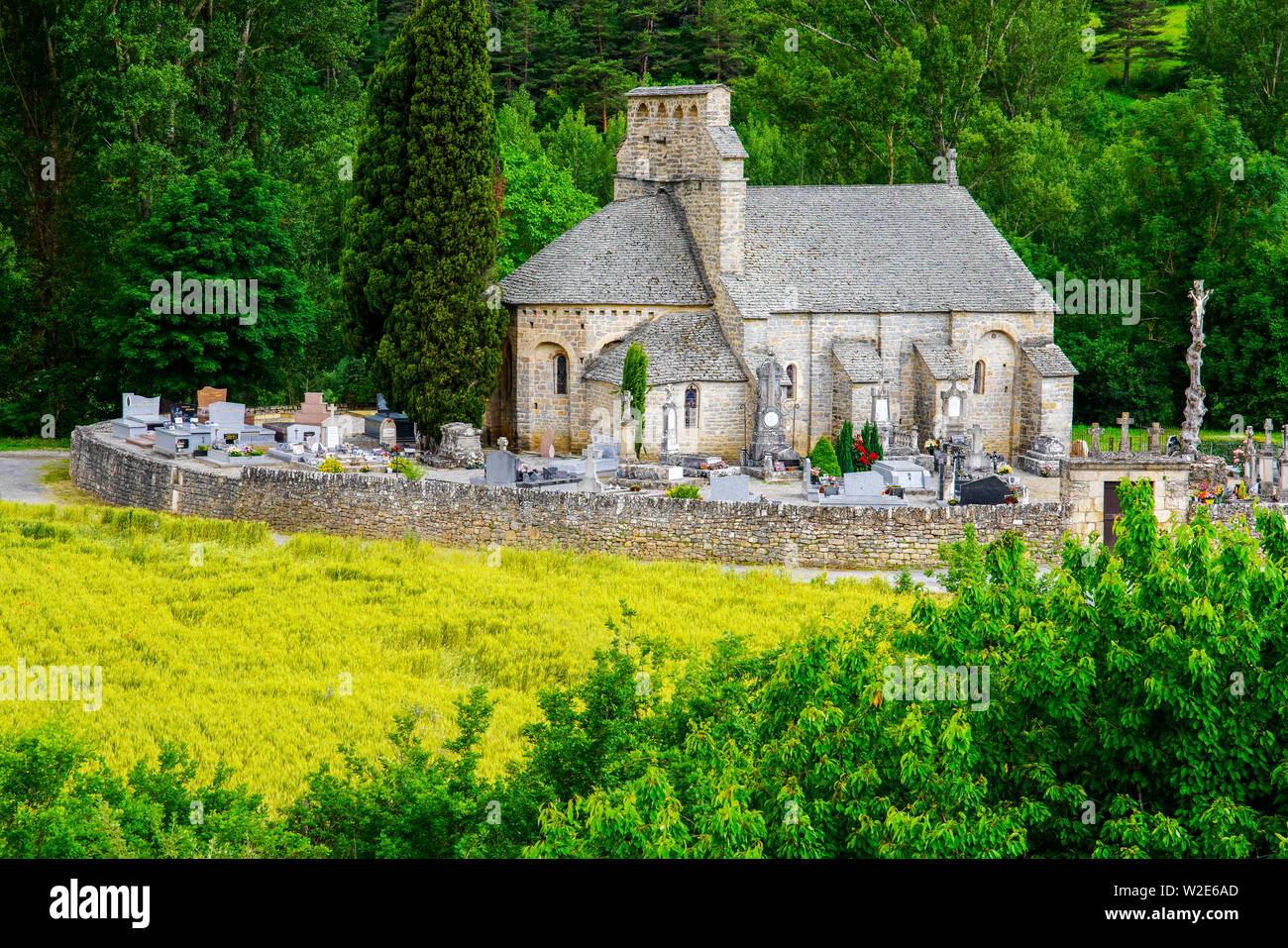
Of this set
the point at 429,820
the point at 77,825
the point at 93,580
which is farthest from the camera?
the point at 93,580

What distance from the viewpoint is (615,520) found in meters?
34.2

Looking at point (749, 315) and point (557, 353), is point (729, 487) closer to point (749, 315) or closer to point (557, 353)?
point (749, 315)

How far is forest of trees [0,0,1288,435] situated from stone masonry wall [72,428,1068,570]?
1219 cm

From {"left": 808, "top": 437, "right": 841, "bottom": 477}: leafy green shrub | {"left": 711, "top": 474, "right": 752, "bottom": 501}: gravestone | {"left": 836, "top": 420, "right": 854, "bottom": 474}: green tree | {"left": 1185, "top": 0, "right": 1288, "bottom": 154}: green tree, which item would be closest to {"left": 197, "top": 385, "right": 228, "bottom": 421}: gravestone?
{"left": 711, "top": 474, "right": 752, "bottom": 501}: gravestone

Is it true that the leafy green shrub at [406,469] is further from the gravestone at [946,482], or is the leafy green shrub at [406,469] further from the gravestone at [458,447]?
the gravestone at [946,482]

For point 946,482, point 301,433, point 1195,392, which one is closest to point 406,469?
point 301,433

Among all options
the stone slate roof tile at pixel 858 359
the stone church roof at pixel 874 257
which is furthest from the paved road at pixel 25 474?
the stone slate roof tile at pixel 858 359

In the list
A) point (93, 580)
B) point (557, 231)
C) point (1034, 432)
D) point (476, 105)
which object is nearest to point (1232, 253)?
point (1034, 432)

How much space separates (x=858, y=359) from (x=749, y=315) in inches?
→ 141

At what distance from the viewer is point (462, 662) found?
87.6ft

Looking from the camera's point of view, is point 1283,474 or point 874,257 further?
point 874,257

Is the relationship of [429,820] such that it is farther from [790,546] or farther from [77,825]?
[790,546]

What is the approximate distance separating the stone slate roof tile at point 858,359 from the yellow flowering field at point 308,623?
13.0m

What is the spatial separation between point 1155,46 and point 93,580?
8040cm
